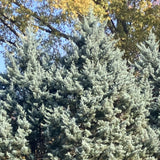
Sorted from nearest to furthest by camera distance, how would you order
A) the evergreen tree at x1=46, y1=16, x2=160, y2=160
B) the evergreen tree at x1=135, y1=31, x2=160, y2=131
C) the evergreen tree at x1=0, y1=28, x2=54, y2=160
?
the evergreen tree at x1=46, y1=16, x2=160, y2=160 < the evergreen tree at x1=0, y1=28, x2=54, y2=160 < the evergreen tree at x1=135, y1=31, x2=160, y2=131

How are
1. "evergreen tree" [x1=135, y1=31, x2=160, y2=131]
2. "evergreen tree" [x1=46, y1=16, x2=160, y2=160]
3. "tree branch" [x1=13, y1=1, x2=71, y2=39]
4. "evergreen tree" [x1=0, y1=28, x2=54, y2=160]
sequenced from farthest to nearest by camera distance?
"tree branch" [x1=13, y1=1, x2=71, y2=39]
"evergreen tree" [x1=135, y1=31, x2=160, y2=131]
"evergreen tree" [x1=0, y1=28, x2=54, y2=160]
"evergreen tree" [x1=46, y1=16, x2=160, y2=160]

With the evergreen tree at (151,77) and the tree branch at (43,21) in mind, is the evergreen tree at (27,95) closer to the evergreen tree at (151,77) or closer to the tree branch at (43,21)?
the evergreen tree at (151,77)

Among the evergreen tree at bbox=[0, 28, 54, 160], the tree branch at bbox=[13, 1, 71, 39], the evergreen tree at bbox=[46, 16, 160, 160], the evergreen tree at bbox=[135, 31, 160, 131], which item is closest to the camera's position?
the evergreen tree at bbox=[46, 16, 160, 160]

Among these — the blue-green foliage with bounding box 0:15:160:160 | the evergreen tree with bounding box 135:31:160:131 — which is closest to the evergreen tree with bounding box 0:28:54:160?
the blue-green foliage with bounding box 0:15:160:160

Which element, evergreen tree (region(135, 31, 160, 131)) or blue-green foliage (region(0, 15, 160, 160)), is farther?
evergreen tree (region(135, 31, 160, 131))

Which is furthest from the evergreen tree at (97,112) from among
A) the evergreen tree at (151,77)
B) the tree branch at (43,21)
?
the tree branch at (43,21)

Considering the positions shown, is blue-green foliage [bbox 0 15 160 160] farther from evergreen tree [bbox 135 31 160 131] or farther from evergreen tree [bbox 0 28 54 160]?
evergreen tree [bbox 135 31 160 131]

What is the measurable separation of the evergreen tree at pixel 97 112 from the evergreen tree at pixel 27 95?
0.35 m

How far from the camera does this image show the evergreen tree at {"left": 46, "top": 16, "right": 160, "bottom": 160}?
6.21 metres

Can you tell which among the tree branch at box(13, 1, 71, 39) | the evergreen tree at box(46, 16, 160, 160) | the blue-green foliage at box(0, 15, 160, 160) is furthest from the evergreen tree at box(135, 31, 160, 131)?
the tree branch at box(13, 1, 71, 39)

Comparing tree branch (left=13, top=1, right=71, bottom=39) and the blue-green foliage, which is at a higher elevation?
tree branch (left=13, top=1, right=71, bottom=39)

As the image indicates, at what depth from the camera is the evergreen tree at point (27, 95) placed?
669cm

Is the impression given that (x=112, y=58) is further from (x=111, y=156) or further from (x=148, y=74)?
(x=111, y=156)

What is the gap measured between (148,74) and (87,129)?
2662 mm
